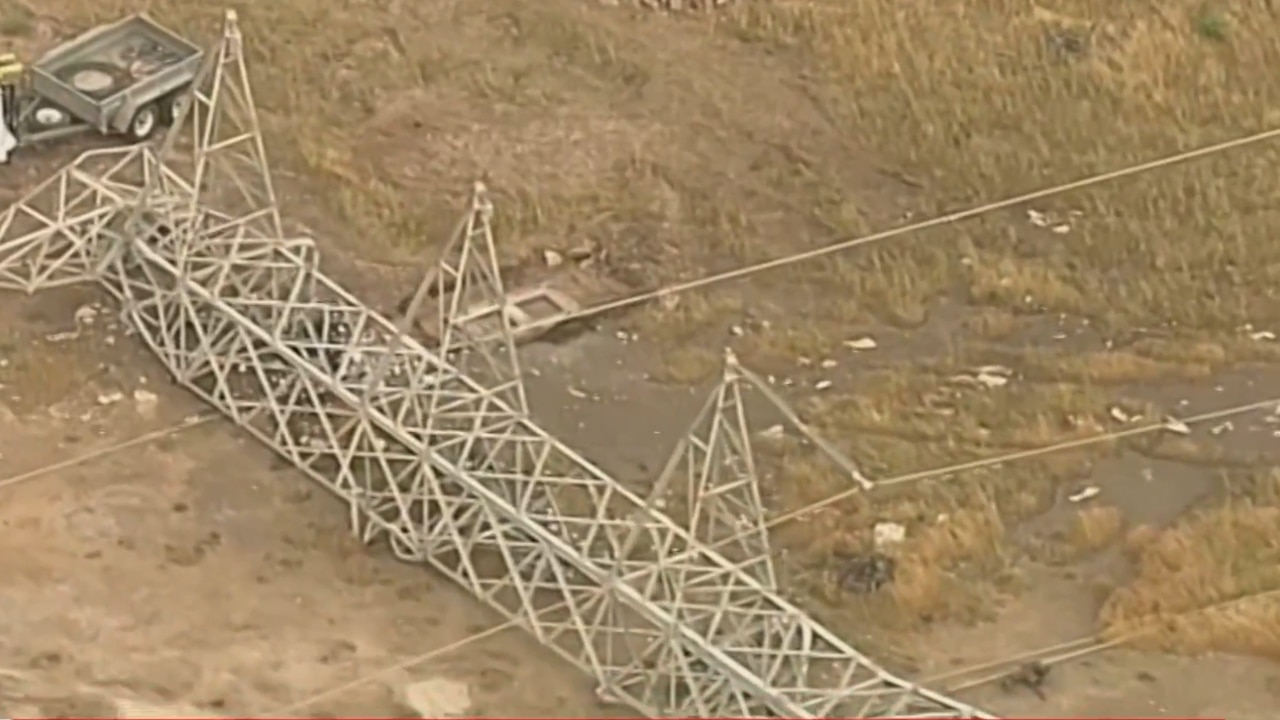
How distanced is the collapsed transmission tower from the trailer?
0.65 metres

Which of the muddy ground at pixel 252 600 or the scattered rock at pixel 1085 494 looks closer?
the muddy ground at pixel 252 600

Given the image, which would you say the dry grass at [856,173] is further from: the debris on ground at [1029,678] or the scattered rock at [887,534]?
the debris on ground at [1029,678]

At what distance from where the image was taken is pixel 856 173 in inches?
744

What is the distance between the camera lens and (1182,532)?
15.3 metres

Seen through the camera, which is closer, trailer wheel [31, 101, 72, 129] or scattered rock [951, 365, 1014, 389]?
scattered rock [951, 365, 1014, 389]

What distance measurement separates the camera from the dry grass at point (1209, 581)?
573 inches

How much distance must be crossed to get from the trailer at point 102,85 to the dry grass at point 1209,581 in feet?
28.6

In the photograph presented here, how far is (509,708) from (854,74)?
8089 mm

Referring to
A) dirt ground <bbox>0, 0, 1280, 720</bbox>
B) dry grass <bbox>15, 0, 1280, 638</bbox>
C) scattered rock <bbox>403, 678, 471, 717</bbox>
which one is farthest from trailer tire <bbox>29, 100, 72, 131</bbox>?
scattered rock <bbox>403, 678, 471, 717</bbox>

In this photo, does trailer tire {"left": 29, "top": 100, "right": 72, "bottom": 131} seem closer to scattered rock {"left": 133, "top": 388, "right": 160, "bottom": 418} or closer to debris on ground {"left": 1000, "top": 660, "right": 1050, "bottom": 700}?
scattered rock {"left": 133, "top": 388, "right": 160, "bottom": 418}

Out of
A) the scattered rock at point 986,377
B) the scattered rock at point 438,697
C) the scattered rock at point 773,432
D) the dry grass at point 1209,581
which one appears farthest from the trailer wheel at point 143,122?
the dry grass at point 1209,581

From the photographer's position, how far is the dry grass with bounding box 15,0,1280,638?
53.8 ft

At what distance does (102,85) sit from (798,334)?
6199 millimetres

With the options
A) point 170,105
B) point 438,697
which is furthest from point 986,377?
point 170,105
